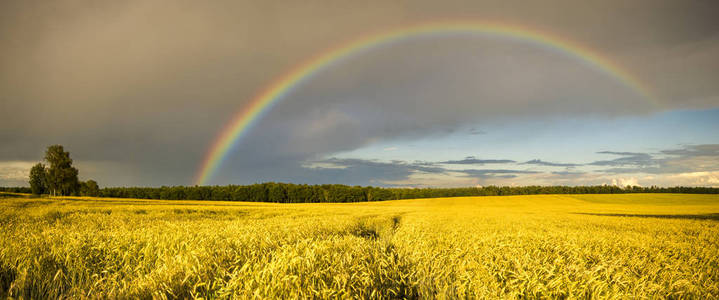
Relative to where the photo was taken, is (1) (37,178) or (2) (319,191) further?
(2) (319,191)

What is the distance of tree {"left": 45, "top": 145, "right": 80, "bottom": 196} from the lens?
7788 centimetres

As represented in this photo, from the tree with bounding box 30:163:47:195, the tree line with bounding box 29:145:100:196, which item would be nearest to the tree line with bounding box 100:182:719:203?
the tree with bounding box 30:163:47:195

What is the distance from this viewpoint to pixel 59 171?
7812cm

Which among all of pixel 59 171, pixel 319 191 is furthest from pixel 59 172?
pixel 319 191

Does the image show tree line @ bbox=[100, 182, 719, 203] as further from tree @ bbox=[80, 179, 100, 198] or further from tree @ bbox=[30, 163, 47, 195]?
tree @ bbox=[30, 163, 47, 195]

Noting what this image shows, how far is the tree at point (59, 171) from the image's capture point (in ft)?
256

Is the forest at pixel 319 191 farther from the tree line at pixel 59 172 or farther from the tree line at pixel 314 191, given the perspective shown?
the tree line at pixel 59 172

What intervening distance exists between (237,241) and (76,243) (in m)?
2.46

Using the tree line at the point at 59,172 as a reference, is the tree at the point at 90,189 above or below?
below

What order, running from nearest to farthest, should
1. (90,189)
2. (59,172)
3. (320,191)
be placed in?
(59,172)
(320,191)
(90,189)

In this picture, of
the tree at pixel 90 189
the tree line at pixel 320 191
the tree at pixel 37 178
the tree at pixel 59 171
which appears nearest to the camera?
the tree at pixel 59 171

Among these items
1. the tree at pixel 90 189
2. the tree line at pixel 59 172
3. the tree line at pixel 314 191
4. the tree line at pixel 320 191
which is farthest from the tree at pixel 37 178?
the tree at pixel 90 189

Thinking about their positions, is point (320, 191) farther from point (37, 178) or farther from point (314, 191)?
point (37, 178)

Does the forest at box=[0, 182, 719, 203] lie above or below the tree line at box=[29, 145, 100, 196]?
below
